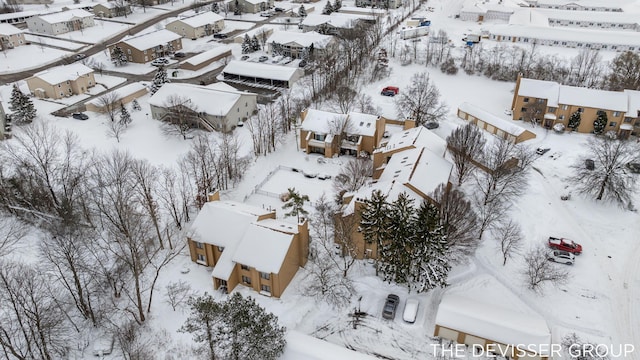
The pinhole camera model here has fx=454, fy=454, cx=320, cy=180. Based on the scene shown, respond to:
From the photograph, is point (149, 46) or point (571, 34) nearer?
point (149, 46)

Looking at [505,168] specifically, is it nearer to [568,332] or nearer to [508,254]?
[508,254]

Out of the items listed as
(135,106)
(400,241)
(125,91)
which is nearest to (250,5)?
(125,91)

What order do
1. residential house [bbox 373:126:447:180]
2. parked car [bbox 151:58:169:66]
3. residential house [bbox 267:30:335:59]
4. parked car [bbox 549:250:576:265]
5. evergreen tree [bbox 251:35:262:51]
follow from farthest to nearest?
evergreen tree [bbox 251:35:262:51], residential house [bbox 267:30:335:59], parked car [bbox 151:58:169:66], residential house [bbox 373:126:447:180], parked car [bbox 549:250:576:265]

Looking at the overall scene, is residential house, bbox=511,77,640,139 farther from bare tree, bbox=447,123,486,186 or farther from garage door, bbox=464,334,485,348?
garage door, bbox=464,334,485,348

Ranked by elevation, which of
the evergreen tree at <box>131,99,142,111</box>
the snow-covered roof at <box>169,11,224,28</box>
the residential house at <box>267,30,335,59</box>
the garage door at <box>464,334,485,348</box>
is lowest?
the garage door at <box>464,334,485,348</box>

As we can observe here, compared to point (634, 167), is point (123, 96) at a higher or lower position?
higher

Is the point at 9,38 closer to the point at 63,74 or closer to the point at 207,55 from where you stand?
the point at 63,74

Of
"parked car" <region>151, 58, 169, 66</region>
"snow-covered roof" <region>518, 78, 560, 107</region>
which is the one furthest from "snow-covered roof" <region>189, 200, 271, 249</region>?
"parked car" <region>151, 58, 169, 66</region>
